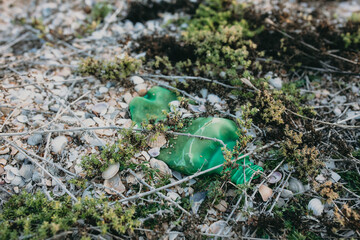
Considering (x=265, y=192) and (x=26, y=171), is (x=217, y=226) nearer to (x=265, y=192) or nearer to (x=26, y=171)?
(x=265, y=192)

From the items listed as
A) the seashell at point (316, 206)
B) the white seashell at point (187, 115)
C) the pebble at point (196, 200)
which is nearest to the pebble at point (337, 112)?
the seashell at point (316, 206)

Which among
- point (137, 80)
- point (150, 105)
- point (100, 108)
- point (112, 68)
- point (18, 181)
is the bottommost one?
point (18, 181)

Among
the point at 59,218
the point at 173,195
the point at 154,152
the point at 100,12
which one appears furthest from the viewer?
the point at 100,12

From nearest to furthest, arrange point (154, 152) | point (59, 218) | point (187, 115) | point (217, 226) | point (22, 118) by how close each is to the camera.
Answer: point (59, 218) < point (217, 226) < point (154, 152) < point (22, 118) < point (187, 115)

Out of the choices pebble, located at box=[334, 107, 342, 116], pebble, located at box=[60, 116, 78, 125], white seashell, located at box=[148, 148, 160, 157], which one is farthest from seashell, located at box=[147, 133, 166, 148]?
pebble, located at box=[334, 107, 342, 116]

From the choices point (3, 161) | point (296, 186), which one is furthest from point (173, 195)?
point (3, 161)

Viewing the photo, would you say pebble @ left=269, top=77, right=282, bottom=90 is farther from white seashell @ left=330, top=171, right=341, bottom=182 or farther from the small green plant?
the small green plant

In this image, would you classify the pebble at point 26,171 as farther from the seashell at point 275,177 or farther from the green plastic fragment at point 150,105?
the seashell at point 275,177
